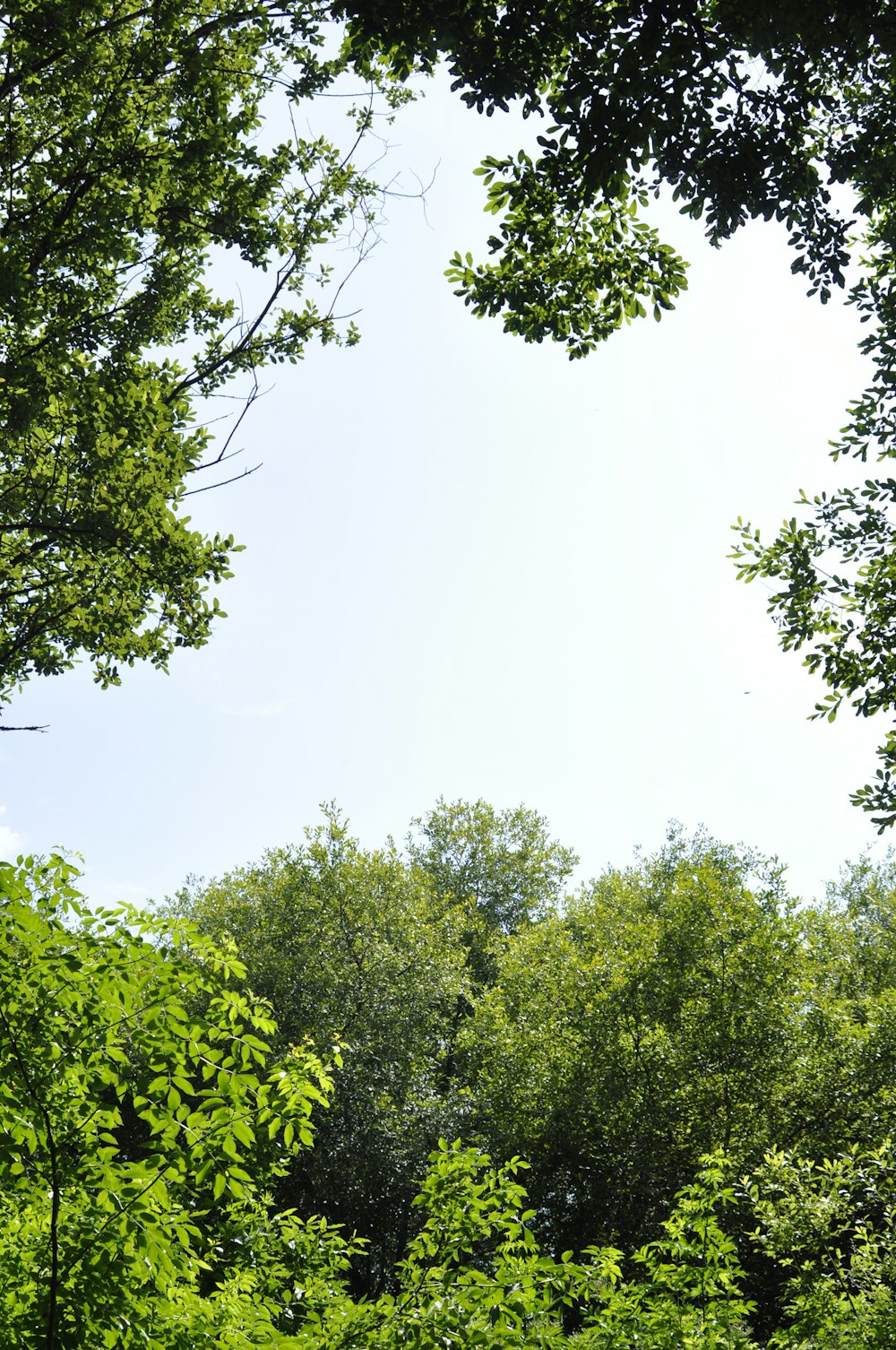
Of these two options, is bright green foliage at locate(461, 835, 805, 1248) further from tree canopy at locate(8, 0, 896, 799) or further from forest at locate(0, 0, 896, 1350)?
tree canopy at locate(8, 0, 896, 799)

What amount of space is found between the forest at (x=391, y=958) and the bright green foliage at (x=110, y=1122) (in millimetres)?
25

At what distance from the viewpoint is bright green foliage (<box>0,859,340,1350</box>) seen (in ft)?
12.0

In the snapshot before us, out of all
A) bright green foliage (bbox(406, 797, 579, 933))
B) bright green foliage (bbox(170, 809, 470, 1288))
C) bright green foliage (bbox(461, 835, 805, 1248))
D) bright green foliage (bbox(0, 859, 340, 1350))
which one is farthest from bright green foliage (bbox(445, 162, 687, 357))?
bright green foliage (bbox(406, 797, 579, 933))

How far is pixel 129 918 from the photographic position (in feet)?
14.8

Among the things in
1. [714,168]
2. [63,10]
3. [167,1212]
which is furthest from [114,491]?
[167,1212]

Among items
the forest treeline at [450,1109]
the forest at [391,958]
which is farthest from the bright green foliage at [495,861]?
the forest at [391,958]

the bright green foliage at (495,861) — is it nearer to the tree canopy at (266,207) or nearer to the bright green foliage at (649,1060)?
the bright green foliage at (649,1060)

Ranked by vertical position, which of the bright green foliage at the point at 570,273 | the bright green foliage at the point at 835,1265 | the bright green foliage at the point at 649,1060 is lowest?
the bright green foliage at the point at 835,1265

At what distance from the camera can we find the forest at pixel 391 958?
13.4 feet

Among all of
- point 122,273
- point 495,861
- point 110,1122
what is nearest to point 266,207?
point 122,273

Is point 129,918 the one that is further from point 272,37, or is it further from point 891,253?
point 891,253

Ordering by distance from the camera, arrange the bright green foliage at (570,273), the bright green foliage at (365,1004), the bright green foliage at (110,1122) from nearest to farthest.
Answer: the bright green foliage at (110,1122) → the bright green foliage at (570,273) → the bright green foliage at (365,1004)

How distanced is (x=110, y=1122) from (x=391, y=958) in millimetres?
17034

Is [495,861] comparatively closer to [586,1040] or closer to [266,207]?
[586,1040]
